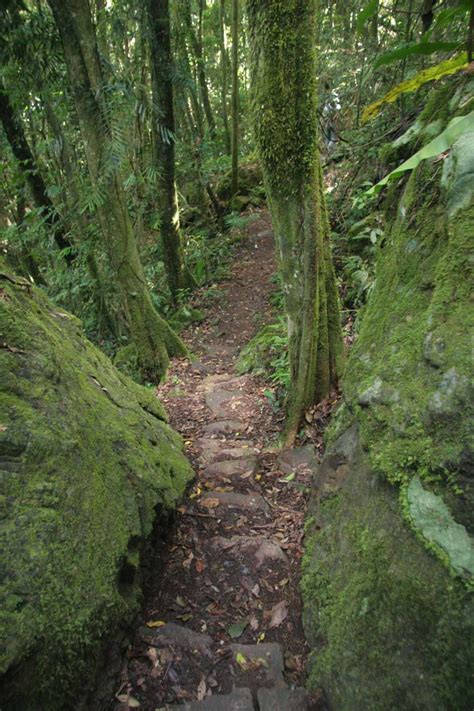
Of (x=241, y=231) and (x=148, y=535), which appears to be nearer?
(x=148, y=535)

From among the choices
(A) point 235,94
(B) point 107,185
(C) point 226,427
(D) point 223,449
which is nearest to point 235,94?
(A) point 235,94

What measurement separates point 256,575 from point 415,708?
4.84 feet

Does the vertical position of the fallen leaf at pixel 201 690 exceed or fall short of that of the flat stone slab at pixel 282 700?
it falls short

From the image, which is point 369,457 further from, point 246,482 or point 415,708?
point 246,482

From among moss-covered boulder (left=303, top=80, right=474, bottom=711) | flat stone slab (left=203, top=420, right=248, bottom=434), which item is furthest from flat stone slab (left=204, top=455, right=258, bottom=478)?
moss-covered boulder (left=303, top=80, right=474, bottom=711)

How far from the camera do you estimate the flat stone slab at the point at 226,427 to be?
17.3 ft

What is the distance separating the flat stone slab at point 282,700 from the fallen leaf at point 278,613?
16.9 inches

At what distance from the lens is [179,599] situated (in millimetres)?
2855

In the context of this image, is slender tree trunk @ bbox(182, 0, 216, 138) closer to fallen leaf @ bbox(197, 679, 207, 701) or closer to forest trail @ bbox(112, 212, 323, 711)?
forest trail @ bbox(112, 212, 323, 711)

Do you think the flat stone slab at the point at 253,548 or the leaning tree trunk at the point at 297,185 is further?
the leaning tree trunk at the point at 297,185

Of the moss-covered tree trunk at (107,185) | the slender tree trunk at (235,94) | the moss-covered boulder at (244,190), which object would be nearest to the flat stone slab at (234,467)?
the moss-covered tree trunk at (107,185)

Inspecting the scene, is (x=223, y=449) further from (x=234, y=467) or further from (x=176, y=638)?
(x=176, y=638)

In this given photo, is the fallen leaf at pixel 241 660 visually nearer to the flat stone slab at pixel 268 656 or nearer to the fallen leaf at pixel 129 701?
the flat stone slab at pixel 268 656

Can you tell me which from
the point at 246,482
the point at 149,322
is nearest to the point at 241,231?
the point at 149,322
